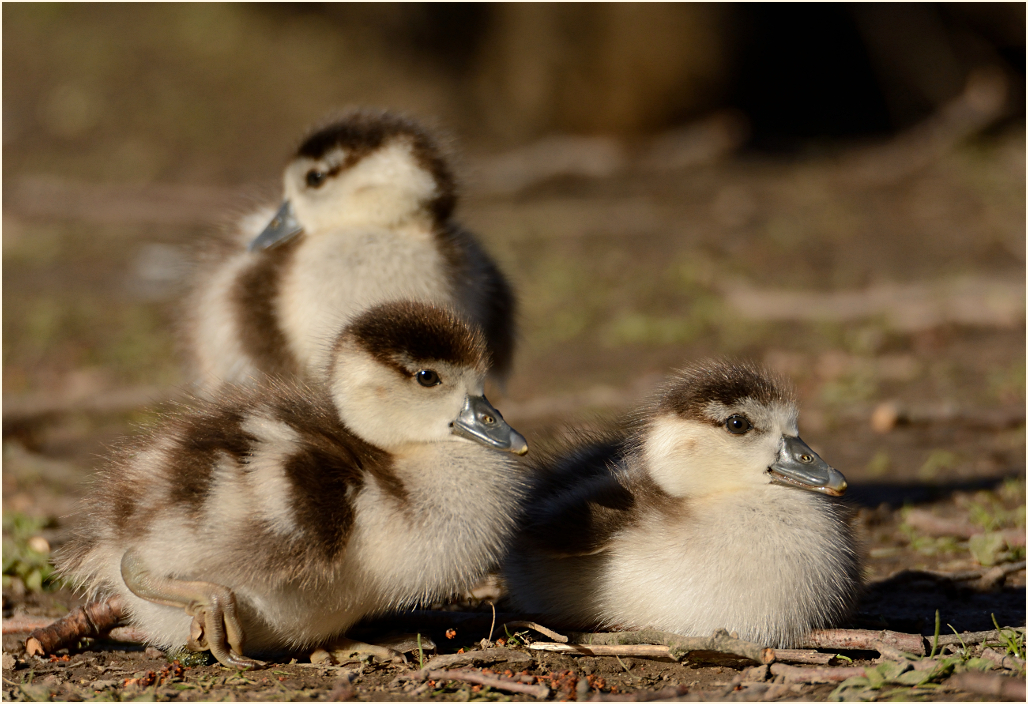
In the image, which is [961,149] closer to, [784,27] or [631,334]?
[784,27]

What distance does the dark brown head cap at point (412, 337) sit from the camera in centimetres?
346

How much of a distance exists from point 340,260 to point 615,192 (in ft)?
29.3

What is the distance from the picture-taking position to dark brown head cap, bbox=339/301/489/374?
346 cm

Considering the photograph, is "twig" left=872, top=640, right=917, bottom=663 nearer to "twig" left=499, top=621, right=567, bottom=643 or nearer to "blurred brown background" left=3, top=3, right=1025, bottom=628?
"twig" left=499, top=621, right=567, bottom=643

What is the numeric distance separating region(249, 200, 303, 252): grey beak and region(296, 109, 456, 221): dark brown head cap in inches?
11.0

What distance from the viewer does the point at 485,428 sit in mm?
3521

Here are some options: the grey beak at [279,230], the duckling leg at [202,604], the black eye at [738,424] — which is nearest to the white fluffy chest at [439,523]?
the duckling leg at [202,604]

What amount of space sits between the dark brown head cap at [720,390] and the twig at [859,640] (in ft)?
2.56

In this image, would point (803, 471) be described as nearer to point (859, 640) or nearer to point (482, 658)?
point (859, 640)

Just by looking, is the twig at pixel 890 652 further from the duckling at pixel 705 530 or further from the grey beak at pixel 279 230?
the grey beak at pixel 279 230

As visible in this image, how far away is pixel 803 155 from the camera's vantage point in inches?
590

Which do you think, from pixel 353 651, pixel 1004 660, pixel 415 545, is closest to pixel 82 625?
pixel 353 651

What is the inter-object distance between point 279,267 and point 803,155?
1178 cm

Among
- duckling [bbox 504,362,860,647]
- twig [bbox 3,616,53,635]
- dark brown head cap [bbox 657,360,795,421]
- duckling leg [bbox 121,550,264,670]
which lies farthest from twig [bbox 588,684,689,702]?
twig [bbox 3,616,53,635]
